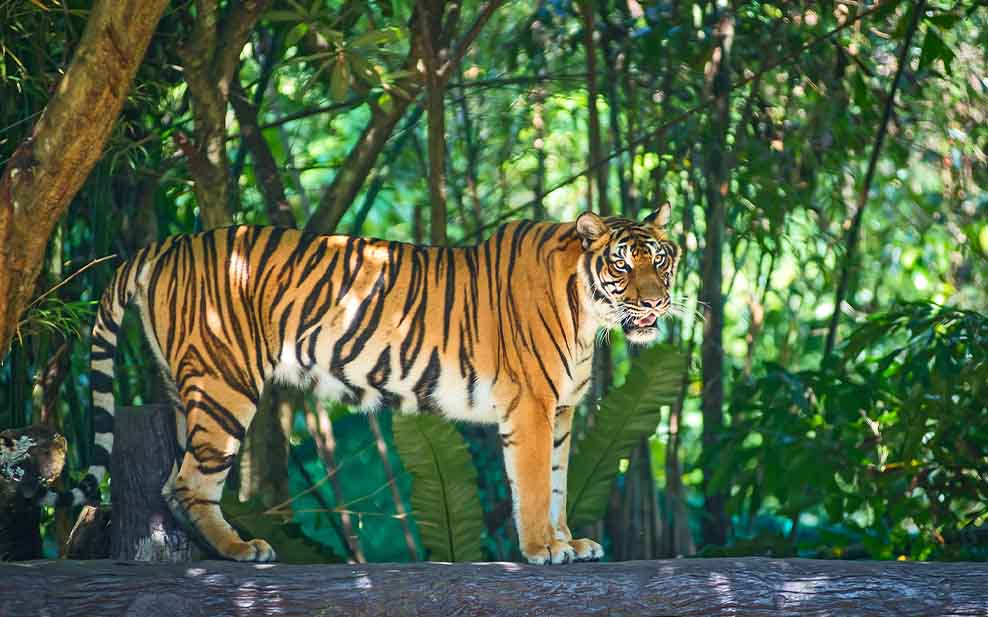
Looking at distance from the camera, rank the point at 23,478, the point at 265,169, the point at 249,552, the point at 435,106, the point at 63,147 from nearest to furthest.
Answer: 1. the point at 63,147
2. the point at 23,478
3. the point at 249,552
4. the point at 435,106
5. the point at 265,169

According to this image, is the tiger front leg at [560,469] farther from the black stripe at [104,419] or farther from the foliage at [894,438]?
the black stripe at [104,419]

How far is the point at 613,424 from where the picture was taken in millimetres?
4629

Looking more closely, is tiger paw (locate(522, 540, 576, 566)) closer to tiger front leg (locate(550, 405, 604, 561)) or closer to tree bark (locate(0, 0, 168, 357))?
tiger front leg (locate(550, 405, 604, 561))

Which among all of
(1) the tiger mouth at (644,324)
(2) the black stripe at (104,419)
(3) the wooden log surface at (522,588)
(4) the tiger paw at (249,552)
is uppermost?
(1) the tiger mouth at (644,324)

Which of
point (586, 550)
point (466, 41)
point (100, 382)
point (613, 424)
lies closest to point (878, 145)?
point (613, 424)

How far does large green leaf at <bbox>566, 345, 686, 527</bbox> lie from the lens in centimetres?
463

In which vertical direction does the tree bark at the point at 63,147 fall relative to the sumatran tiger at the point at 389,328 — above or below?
above

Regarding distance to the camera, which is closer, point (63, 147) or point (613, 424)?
point (63, 147)

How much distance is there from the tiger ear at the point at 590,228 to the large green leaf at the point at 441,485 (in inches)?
34.4

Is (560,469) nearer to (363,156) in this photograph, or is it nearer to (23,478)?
(363,156)

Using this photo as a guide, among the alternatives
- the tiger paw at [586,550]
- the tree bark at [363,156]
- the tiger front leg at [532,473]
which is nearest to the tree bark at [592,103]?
the tree bark at [363,156]

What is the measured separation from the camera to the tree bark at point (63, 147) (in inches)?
134

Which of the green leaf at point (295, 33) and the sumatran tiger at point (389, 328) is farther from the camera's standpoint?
the green leaf at point (295, 33)

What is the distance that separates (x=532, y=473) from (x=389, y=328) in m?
0.69
